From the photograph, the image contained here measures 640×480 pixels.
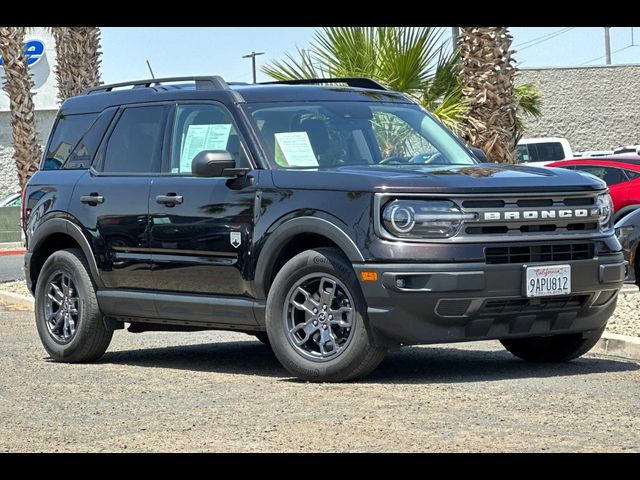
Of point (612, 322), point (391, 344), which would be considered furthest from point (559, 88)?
point (391, 344)

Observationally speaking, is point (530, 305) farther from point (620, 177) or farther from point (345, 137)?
point (620, 177)

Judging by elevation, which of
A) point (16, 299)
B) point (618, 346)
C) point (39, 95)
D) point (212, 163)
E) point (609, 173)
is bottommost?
point (39, 95)

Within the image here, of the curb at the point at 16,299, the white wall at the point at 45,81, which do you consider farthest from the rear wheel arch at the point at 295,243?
the white wall at the point at 45,81

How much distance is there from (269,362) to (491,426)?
3.53 meters

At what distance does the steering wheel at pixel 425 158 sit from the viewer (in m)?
9.97

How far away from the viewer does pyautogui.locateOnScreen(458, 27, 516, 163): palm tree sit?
1714cm

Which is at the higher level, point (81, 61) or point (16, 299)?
point (81, 61)

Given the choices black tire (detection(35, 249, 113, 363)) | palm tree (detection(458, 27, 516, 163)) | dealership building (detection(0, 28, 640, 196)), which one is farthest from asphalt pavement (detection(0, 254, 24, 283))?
dealership building (detection(0, 28, 640, 196))

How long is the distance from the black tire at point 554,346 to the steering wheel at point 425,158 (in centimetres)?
133

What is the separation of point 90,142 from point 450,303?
142 inches

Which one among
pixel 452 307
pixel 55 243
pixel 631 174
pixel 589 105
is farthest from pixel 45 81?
pixel 452 307

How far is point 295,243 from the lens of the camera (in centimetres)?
938

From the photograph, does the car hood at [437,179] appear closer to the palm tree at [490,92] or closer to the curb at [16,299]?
the palm tree at [490,92]
